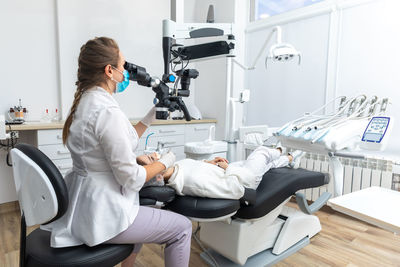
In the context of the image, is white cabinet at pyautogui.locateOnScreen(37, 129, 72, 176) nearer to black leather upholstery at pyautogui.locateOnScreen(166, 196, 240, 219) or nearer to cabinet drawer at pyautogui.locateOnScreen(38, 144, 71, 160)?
cabinet drawer at pyautogui.locateOnScreen(38, 144, 71, 160)

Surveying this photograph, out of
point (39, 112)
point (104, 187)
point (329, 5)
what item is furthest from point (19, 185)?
point (329, 5)

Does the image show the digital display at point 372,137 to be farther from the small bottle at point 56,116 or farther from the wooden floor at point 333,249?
the small bottle at point 56,116

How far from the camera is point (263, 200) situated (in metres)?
1.43

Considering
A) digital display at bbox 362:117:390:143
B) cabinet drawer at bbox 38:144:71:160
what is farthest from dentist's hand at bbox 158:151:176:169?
cabinet drawer at bbox 38:144:71:160

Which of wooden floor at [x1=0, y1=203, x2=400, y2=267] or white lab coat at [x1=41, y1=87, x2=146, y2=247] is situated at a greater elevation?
white lab coat at [x1=41, y1=87, x2=146, y2=247]

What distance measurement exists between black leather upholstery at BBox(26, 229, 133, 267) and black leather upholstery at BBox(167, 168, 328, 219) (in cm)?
33

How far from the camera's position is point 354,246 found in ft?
6.38

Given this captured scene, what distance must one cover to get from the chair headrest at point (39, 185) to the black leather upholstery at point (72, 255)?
0.10 m

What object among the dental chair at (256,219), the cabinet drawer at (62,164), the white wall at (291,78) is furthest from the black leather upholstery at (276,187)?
the cabinet drawer at (62,164)

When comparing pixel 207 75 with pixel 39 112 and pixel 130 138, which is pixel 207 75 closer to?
pixel 39 112

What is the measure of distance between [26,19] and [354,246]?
10.6 ft

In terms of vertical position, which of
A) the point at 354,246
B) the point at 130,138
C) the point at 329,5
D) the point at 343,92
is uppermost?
the point at 329,5

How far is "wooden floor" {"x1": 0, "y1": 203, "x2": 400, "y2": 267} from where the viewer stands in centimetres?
173

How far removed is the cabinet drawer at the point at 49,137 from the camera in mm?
2193
